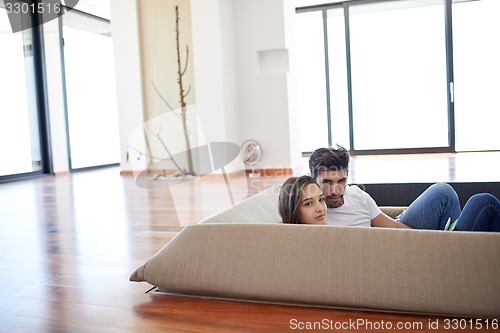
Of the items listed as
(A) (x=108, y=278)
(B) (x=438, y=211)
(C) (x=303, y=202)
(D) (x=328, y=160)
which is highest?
(D) (x=328, y=160)

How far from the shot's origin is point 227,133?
6.89 metres

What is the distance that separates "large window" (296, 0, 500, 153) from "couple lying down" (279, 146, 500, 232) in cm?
651

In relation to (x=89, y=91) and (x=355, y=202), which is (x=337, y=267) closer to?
(x=355, y=202)

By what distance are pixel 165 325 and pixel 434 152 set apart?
294 inches

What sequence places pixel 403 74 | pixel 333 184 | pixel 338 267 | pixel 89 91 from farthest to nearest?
pixel 89 91, pixel 403 74, pixel 333 184, pixel 338 267

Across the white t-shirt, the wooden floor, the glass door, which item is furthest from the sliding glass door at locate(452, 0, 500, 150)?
the white t-shirt

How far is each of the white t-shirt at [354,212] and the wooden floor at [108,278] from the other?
0.51 meters

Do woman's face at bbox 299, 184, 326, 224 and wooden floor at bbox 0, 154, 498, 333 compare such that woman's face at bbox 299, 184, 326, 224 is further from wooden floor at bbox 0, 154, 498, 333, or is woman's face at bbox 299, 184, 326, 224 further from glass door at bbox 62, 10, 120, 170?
glass door at bbox 62, 10, 120, 170

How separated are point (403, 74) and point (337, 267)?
7511 mm

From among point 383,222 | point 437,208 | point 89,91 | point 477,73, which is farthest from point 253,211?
point 89,91

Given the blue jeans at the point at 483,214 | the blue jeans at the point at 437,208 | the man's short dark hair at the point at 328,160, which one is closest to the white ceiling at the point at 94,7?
the man's short dark hair at the point at 328,160

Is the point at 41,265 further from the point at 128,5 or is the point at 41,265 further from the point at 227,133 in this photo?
the point at 128,5

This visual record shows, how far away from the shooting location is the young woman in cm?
202

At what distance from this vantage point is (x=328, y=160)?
219cm
